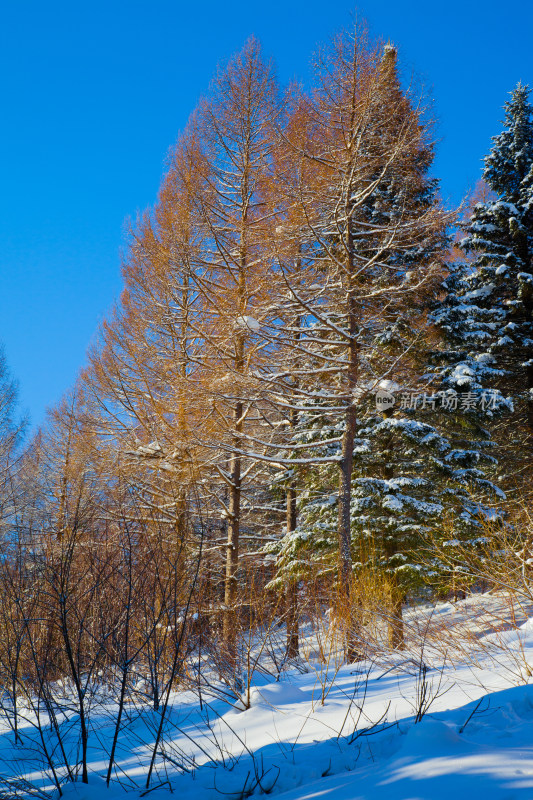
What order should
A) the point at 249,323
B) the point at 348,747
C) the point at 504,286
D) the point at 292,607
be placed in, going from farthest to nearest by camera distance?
1. the point at 504,286
2. the point at 249,323
3. the point at 292,607
4. the point at 348,747

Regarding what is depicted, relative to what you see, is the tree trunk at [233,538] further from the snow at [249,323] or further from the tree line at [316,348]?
the snow at [249,323]

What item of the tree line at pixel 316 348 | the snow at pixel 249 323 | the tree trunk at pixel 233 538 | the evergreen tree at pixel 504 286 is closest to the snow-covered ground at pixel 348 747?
the tree line at pixel 316 348

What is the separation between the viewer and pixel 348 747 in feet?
9.25

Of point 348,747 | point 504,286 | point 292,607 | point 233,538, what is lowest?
point 348,747

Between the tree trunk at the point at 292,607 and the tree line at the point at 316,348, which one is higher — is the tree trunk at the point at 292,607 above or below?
below

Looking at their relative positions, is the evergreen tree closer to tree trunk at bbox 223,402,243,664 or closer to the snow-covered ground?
tree trunk at bbox 223,402,243,664

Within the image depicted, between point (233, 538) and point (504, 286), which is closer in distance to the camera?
point (233, 538)

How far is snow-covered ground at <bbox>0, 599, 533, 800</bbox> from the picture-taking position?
2.04 meters

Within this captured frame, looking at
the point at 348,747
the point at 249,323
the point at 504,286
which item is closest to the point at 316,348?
the point at 249,323

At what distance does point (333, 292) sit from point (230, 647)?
5734 millimetres

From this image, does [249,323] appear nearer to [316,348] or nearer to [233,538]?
[316,348]

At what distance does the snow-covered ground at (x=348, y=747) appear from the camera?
6.68 feet

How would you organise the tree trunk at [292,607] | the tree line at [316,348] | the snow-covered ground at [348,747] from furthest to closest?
the tree line at [316,348] → the tree trunk at [292,607] → the snow-covered ground at [348,747]

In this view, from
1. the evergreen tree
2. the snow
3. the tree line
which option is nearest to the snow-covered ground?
the tree line
